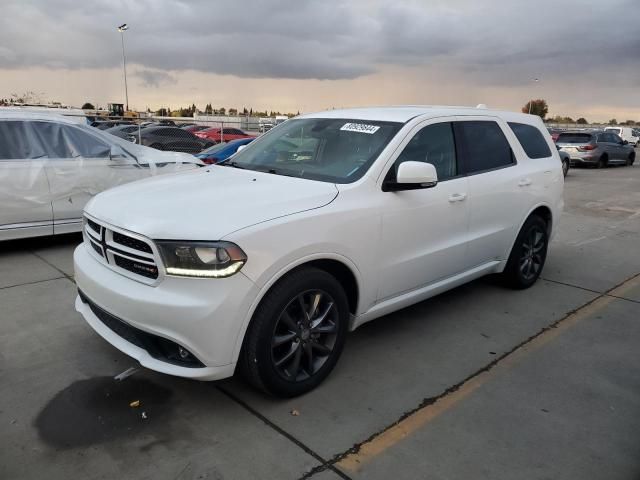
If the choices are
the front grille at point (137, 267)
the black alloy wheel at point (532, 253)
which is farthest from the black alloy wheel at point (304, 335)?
the black alloy wheel at point (532, 253)

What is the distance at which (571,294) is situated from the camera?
211 inches

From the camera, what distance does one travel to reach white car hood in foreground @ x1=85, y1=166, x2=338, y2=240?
2793mm

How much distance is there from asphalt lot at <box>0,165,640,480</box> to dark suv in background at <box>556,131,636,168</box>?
18722 millimetres

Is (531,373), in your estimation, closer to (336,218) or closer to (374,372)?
(374,372)

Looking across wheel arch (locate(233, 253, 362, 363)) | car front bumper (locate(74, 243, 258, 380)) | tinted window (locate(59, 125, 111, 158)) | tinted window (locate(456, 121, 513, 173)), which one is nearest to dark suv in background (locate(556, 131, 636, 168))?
tinted window (locate(456, 121, 513, 173))

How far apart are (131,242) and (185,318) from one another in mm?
609

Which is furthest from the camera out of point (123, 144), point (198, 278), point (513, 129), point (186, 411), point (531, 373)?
point (123, 144)

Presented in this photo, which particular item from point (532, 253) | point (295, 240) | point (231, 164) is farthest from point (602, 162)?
point (295, 240)

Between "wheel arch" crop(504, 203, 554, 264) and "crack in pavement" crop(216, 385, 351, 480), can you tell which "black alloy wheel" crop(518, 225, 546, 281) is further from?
"crack in pavement" crop(216, 385, 351, 480)

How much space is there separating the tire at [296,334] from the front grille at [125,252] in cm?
65

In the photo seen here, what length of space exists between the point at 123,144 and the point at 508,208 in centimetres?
517

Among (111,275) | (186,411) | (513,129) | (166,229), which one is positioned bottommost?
(186,411)

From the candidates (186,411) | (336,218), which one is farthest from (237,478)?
(336,218)

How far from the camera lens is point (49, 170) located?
6309 mm
